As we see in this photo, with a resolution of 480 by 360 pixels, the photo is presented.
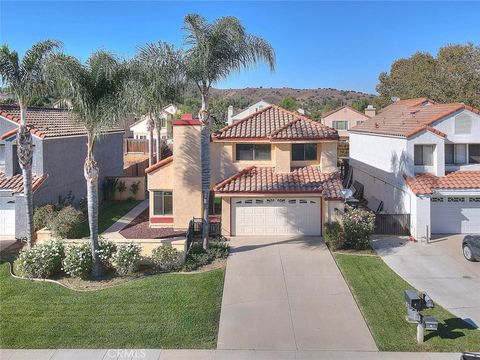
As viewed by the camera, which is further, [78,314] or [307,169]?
[307,169]

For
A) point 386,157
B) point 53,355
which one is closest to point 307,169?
point 386,157

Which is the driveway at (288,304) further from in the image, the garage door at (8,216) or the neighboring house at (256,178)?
the garage door at (8,216)

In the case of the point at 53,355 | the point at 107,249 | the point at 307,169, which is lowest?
the point at 53,355

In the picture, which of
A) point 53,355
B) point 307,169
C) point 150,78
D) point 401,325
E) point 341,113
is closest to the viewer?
point 53,355

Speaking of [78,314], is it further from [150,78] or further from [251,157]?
[251,157]

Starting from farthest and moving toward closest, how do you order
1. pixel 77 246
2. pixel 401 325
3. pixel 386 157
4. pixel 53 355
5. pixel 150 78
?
pixel 386 157 → pixel 150 78 → pixel 77 246 → pixel 401 325 → pixel 53 355

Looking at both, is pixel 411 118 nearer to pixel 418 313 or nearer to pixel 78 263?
pixel 418 313

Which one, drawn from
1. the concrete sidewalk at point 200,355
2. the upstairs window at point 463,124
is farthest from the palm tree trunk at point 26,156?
the upstairs window at point 463,124

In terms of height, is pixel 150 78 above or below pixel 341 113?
below
